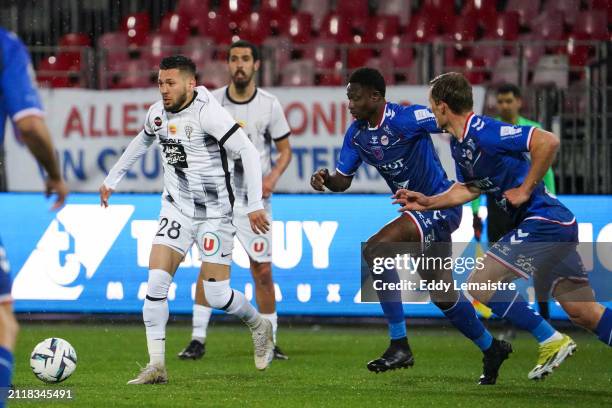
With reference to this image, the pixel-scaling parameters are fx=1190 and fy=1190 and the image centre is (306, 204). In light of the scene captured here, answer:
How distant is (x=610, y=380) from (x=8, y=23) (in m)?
9.93

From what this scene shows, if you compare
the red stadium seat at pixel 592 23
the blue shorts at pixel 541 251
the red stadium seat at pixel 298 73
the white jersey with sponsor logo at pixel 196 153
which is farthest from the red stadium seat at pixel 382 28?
the blue shorts at pixel 541 251

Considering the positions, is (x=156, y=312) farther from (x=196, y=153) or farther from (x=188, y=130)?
(x=188, y=130)

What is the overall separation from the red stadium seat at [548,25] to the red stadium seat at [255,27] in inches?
130

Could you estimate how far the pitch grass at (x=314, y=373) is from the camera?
683 centimetres

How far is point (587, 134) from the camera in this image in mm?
11930

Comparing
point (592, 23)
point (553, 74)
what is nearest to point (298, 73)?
point (553, 74)

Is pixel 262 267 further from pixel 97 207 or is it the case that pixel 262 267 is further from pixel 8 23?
pixel 8 23

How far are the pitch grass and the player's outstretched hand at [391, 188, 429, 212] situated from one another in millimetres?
1123

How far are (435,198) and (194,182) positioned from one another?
5.41ft

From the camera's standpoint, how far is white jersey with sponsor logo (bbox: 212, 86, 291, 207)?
9.45m

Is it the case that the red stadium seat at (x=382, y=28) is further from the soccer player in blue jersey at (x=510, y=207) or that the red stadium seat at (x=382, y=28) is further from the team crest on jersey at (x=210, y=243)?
the soccer player in blue jersey at (x=510, y=207)

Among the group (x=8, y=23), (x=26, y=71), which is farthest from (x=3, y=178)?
(x=26, y=71)

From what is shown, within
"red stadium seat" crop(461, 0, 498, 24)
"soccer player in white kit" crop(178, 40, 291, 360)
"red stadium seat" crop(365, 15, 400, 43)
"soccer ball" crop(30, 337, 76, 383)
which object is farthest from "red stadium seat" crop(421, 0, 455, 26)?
"soccer ball" crop(30, 337, 76, 383)

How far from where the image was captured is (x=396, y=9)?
1520 centimetres
